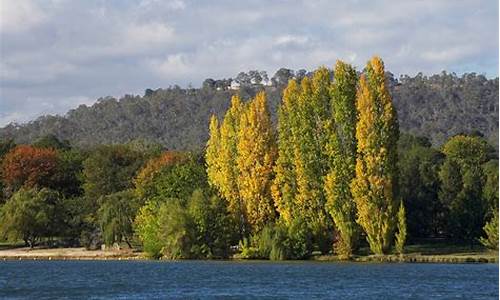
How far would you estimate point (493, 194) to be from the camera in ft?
246

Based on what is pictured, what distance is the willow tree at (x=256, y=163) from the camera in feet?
239

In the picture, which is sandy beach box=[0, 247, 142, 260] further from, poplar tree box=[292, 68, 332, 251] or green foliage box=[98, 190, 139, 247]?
poplar tree box=[292, 68, 332, 251]

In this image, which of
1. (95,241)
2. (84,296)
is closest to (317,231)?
(95,241)

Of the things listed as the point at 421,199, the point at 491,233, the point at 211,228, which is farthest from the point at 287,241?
the point at 491,233

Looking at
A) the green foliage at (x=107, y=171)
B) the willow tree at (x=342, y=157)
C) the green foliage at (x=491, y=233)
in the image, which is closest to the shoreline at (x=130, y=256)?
the green foliage at (x=491, y=233)

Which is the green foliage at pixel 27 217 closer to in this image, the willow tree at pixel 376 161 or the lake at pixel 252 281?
the lake at pixel 252 281

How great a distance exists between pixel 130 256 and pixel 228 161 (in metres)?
11.4

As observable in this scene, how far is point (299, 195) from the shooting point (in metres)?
70.0

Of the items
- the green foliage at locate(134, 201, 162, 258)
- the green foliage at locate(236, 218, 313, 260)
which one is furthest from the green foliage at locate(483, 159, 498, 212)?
the green foliage at locate(134, 201, 162, 258)

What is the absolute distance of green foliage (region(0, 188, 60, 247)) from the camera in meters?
82.8

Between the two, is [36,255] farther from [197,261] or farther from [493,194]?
[493,194]

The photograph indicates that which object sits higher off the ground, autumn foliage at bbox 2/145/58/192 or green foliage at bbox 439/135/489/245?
autumn foliage at bbox 2/145/58/192

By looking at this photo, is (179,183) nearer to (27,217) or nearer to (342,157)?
(27,217)

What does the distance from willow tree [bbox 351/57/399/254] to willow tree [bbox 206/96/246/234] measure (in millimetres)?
10389
